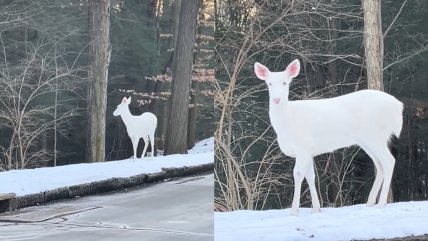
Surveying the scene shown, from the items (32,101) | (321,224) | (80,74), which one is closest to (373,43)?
(321,224)

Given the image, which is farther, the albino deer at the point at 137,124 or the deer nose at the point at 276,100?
the deer nose at the point at 276,100

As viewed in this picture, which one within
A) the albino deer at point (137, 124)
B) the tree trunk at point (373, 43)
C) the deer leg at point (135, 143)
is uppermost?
the tree trunk at point (373, 43)

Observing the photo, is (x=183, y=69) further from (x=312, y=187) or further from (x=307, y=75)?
(x=312, y=187)

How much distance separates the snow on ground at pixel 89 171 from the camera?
2123 millimetres

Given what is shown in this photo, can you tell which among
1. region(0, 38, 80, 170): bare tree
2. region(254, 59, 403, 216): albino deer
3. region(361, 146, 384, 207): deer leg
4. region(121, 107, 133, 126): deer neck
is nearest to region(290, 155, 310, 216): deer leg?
region(254, 59, 403, 216): albino deer

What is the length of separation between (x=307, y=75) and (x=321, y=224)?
2.10 ft

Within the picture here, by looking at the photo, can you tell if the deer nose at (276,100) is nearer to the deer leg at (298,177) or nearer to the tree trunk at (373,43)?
the deer leg at (298,177)

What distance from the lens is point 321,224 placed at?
7.78 feet

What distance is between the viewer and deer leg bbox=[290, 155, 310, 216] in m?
2.34

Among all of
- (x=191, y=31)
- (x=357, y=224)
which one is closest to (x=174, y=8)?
(x=191, y=31)

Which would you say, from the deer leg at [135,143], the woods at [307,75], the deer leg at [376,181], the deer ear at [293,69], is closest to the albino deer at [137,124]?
the deer leg at [135,143]

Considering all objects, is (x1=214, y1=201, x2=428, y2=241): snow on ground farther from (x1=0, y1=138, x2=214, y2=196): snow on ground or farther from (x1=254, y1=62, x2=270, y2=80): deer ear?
(x1=254, y1=62, x2=270, y2=80): deer ear

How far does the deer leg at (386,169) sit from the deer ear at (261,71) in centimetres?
60

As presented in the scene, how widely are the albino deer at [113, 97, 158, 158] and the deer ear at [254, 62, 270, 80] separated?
1.53 feet
